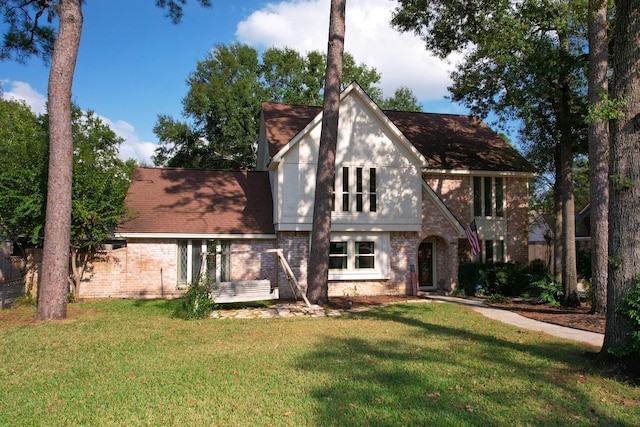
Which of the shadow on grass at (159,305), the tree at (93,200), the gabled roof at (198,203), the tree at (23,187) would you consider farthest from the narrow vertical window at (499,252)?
the tree at (23,187)

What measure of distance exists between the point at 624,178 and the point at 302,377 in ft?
19.6

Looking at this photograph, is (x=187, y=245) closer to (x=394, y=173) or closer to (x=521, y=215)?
(x=394, y=173)

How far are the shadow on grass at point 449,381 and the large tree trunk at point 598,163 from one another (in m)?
4.18

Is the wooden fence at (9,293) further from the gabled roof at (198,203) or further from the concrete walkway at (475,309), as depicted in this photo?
the concrete walkway at (475,309)

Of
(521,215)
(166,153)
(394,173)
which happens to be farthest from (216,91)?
(521,215)

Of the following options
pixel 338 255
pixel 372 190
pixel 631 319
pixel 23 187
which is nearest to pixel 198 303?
pixel 338 255

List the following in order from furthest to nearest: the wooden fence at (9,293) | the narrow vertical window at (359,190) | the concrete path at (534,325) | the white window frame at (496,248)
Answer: the white window frame at (496,248) < the narrow vertical window at (359,190) < the wooden fence at (9,293) < the concrete path at (534,325)

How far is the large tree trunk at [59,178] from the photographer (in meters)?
11.9

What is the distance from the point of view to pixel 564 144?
15.0 m

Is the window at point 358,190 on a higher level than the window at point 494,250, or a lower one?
higher

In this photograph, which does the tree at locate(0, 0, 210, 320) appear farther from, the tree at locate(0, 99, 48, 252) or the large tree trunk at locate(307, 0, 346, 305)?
the large tree trunk at locate(307, 0, 346, 305)

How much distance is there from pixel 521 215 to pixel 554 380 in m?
17.1

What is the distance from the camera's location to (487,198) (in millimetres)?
21938

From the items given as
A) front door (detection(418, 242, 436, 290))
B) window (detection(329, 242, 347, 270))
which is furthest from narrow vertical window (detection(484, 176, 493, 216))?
window (detection(329, 242, 347, 270))
